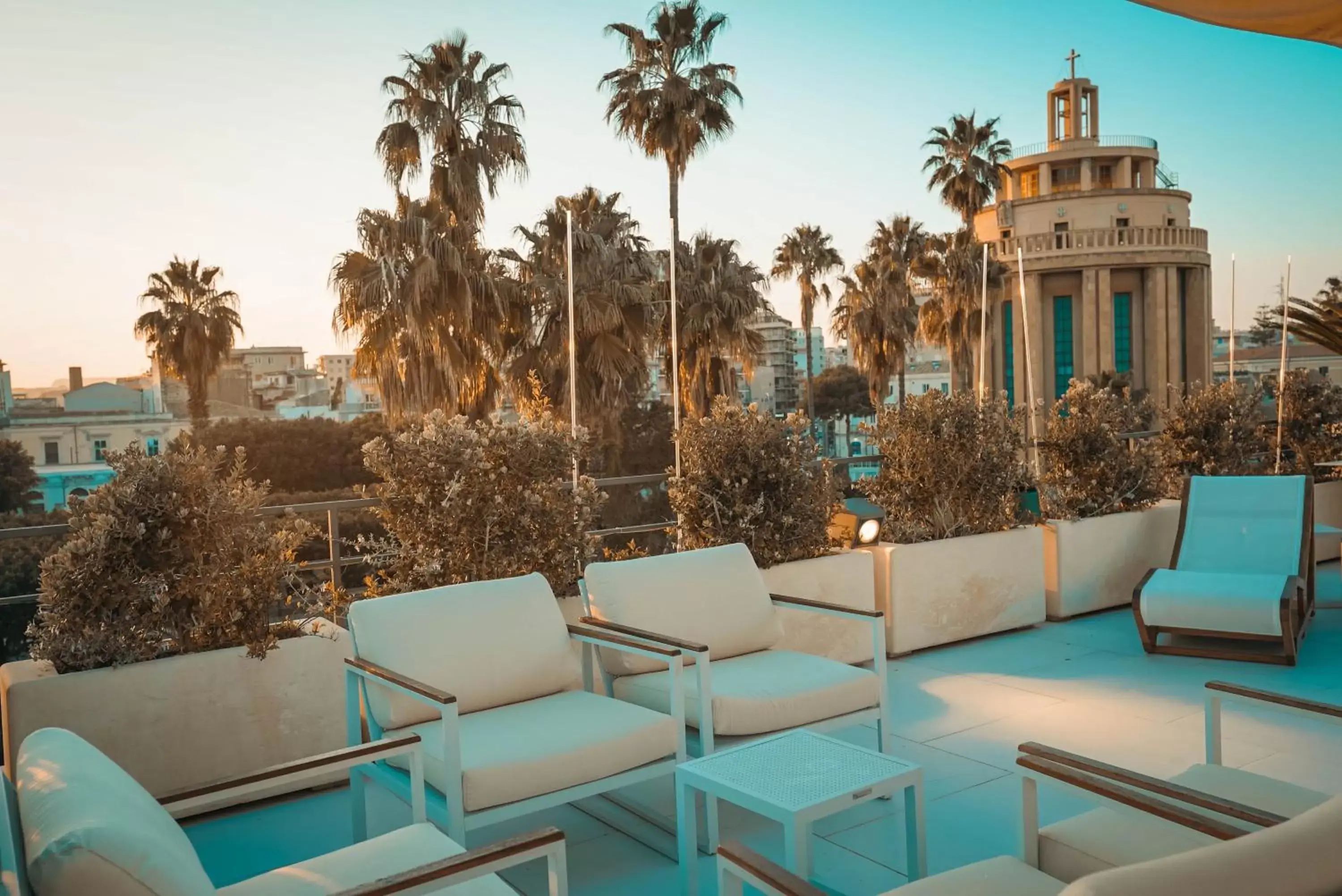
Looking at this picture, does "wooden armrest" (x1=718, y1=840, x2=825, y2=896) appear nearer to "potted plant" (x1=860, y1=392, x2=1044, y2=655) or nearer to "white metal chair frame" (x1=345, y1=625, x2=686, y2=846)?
"white metal chair frame" (x1=345, y1=625, x2=686, y2=846)

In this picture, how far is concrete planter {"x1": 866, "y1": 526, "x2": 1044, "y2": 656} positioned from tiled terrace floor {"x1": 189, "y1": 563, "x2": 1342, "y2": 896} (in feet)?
0.35

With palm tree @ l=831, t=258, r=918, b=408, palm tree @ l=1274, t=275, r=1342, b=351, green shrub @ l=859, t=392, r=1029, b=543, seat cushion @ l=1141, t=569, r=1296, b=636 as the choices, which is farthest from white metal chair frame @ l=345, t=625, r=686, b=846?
palm tree @ l=831, t=258, r=918, b=408

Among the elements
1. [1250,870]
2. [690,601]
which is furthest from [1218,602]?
[1250,870]

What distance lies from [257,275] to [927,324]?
16383mm

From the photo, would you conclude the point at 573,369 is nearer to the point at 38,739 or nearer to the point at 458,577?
the point at 458,577

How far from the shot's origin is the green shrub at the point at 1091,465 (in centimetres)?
622

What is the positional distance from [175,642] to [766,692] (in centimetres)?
200

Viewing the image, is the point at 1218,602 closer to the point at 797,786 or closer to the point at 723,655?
the point at 723,655

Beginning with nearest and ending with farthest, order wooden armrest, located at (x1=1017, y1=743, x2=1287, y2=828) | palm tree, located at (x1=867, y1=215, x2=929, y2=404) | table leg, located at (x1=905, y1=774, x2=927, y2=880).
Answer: wooden armrest, located at (x1=1017, y1=743, x2=1287, y2=828)
table leg, located at (x1=905, y1=774, x2=927, y2=880)
palm tree, located at (x1=867, y1=215, x2=929, y2=404)

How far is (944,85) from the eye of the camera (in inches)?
450

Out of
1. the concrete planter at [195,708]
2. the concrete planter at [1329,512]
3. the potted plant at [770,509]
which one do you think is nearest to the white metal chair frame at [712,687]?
the potted plant at [770,509]

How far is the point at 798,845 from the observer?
2256 mm

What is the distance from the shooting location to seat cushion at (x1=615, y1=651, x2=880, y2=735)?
3.21m

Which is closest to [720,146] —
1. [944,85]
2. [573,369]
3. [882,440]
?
[944,85]
